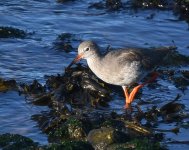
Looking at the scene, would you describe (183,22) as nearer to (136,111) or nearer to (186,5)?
(186,5)

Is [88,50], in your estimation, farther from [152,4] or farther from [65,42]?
[152,4]

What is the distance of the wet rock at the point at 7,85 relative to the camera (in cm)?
959

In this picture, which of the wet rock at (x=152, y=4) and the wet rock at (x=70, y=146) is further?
the wet rock at (x=152, y=4)

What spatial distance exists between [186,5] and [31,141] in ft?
21.5

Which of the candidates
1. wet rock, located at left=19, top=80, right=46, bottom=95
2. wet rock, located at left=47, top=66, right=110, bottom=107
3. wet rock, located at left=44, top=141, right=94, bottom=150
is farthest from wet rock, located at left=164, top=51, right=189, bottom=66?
wet rock, located at left=44, top=141, right=94, bottom=150

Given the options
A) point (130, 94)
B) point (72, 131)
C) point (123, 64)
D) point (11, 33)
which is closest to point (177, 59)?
point (130, 94)

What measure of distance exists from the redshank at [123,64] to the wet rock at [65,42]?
2.09 m

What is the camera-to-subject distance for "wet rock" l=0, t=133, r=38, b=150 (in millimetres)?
7641

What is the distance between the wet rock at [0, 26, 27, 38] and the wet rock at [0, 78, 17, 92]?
2330 millimetres


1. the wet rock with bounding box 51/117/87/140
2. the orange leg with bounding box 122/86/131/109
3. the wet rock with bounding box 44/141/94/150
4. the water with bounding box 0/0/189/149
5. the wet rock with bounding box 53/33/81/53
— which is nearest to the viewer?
the wet rock with bounding box 44/141/94/150

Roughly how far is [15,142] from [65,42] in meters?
4.30

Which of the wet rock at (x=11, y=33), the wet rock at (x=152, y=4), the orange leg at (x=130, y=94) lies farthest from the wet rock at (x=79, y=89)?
Answer: the wet rock at (x=152, y=4)

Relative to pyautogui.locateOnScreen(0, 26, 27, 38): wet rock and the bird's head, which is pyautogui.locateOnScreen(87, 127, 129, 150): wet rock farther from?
pyautogui.locateOnScreen(0, 26, 27, 38): wet rock

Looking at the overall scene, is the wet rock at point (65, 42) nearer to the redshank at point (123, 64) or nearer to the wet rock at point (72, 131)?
the redshank at point (123, 64)
